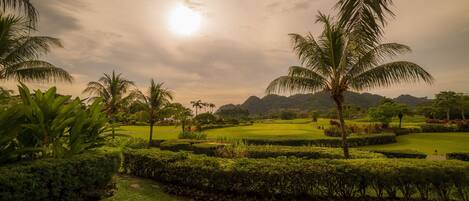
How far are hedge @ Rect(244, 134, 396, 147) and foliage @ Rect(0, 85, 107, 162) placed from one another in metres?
16.4

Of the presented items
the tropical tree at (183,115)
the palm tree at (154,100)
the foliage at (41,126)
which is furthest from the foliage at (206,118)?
the foliage at (41,126)

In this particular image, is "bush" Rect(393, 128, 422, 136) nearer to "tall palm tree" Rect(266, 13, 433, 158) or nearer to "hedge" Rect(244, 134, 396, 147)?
"hedge" Rect(244, 134, 396, 147)

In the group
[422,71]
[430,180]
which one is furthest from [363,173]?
[422,71]

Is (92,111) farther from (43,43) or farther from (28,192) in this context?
(43,43)

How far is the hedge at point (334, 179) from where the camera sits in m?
6.51

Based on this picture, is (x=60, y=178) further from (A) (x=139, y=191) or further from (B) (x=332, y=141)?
(B) (x=332, y=141)

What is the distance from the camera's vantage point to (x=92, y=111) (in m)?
6.41

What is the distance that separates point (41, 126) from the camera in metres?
5.06

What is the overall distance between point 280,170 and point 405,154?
39.3ft

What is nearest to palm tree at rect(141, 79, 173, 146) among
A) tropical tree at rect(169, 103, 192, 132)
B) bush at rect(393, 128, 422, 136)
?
tropical tree at rect(169, 103, 192, 132)

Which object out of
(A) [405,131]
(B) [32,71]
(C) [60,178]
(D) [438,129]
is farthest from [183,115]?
(D) [438,129]

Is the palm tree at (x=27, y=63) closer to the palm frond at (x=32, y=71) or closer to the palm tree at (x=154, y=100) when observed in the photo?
the palm frond at (x=32, y=71)

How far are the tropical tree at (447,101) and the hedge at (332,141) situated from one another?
1402 inches

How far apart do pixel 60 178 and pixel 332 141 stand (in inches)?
831
